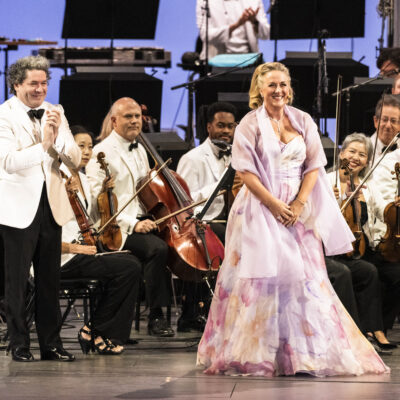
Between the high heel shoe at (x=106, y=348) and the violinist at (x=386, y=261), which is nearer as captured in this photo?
the high heel shoe at (x=106, y=348)

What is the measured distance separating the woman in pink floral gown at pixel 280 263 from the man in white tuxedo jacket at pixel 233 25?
Result: 3915 mm

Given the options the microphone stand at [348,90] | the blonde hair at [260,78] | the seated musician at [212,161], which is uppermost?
the microphone stand at [348,90]

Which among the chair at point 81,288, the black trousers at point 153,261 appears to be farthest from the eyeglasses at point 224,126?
the chair at point 81,288

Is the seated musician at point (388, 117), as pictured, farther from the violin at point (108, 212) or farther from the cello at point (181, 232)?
the violin at point (108, 212)

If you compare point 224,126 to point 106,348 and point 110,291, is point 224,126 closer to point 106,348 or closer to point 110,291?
point 110,291

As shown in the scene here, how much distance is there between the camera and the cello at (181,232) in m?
4.93

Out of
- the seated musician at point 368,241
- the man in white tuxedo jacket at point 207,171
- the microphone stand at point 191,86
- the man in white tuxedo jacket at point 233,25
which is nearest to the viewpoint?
the seated musician at point 368,241

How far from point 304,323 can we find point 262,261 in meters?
0.35

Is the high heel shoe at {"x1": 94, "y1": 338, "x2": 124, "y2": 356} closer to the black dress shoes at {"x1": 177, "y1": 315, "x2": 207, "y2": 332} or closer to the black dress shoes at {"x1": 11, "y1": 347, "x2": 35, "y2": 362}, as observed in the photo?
the black dress shoes at {"x1": 11, "y1": 347, "x2": 35, "y2": 362}

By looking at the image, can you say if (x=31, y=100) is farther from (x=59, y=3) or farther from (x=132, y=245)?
(x=59, y=3)

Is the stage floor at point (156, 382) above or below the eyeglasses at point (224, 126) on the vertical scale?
→ below

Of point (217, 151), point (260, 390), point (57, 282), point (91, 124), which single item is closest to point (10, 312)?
point (57, 282)

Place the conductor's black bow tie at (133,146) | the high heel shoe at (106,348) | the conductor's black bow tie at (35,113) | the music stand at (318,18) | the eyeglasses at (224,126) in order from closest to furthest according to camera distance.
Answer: the conductor's black bow tie at (35,113)
the high heel shoe at (106,348)
the conductor's black bow tie at (133,146)
the eyeglasses at (224,126)
the music stand at (318,18)

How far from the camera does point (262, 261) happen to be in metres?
3.95
